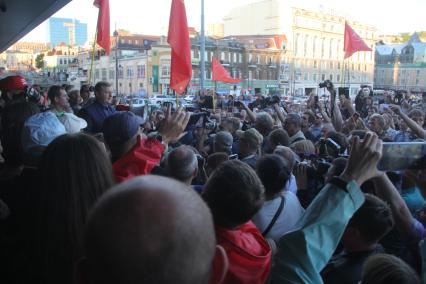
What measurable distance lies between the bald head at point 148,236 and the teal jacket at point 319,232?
27.0 inches

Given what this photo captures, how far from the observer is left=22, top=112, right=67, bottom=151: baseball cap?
3104mm

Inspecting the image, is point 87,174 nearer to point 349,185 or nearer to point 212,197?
point 212,197

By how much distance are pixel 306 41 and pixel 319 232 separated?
86930mm

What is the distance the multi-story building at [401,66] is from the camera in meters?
93.3

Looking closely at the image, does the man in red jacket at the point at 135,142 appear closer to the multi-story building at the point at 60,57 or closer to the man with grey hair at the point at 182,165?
the man with grey hair at the point at 182,165

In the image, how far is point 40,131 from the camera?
124 inches

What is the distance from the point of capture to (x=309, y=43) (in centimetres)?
8388

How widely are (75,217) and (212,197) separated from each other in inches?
24.0

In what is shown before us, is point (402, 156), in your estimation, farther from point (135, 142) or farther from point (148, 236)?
point (135, 142)

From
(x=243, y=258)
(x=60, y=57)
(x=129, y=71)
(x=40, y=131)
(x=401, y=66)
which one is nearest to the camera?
(x=243, y=258)

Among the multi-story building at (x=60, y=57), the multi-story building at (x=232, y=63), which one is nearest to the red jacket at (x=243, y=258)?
the multi-story building at (x=232, y=63)

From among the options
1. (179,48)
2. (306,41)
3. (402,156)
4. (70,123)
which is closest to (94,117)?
(70,123)

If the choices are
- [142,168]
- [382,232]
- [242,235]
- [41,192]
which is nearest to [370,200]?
[382,232]

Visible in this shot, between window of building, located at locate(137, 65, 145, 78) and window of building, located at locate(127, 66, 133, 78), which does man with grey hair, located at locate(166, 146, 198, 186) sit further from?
window of building, located at locate(127, 66, 133, 78)
